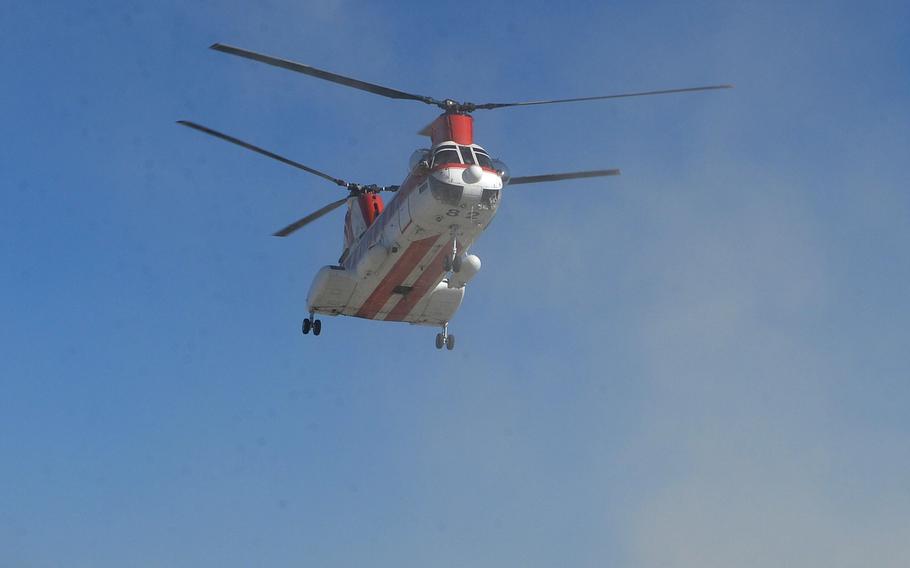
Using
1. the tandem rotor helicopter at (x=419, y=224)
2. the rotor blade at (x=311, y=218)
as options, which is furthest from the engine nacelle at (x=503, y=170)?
the rotor blade at (x=311, y=218)

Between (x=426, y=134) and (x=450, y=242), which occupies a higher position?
(x=426, y=134)

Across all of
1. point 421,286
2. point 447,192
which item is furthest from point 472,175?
point 421,286

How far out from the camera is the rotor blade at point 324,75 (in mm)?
38125

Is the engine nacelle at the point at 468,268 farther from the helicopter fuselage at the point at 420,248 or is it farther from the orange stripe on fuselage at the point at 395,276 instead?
the orange stripe on fuselage at the point at 395,276

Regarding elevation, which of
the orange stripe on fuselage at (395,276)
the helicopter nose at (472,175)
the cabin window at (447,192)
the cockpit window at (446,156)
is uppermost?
the cockpit window at (446,156)

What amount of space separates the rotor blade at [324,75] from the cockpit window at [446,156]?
271 centimetres

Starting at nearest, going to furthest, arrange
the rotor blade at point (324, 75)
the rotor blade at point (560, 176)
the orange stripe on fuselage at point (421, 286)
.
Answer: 1. the rotor blade at point (324, 75)
2. the orange stripe on fuselage at point (421, 286)
3. the rotor blade at point (560, 176)

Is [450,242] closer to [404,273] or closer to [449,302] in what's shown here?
[404,273]

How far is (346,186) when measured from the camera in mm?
52219

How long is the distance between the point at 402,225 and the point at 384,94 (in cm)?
520

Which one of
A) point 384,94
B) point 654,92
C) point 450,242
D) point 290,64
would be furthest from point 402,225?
point 654,92

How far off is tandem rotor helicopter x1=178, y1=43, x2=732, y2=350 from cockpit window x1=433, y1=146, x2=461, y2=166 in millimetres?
38

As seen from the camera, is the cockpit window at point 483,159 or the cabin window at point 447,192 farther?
the cockpit window at point 483,159

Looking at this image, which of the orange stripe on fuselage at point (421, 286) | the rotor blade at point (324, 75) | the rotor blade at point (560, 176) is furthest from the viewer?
the rotor blade at point (560, 176)
